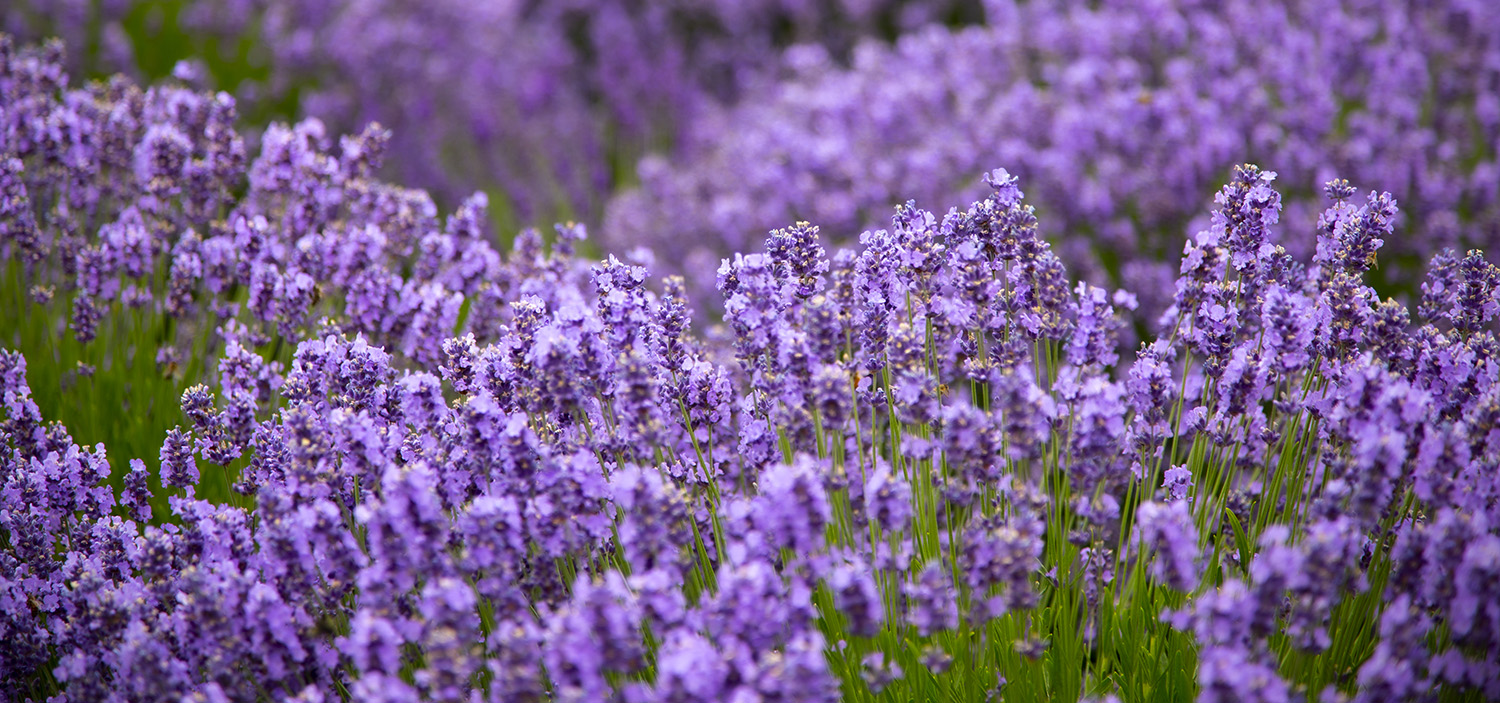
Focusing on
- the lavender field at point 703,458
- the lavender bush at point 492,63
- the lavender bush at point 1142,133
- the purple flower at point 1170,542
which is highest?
the lavender bush at point 492,63

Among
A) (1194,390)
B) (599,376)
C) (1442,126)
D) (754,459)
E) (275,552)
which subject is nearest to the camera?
(275,552)

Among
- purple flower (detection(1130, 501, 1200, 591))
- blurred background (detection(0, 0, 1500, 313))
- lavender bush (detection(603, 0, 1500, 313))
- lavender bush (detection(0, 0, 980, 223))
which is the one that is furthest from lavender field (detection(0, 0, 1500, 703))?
lavender bush (detection(0, 0, 980, 223))

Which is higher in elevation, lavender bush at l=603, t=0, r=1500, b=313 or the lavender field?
lavender bush at l=603, t=0, r=1500, b=313

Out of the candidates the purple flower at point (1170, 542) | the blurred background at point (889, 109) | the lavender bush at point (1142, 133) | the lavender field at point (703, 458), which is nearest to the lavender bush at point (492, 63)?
the blurred background at point (889, 109)

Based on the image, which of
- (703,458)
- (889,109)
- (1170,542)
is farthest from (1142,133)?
(1170,542)

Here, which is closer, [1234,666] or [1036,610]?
[1234,666]

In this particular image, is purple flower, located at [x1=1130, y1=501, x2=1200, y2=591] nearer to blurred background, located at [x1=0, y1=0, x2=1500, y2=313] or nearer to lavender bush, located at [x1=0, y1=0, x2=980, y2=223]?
blurred background, located at [x1=0, y1=0, x2=1500, y2=313]

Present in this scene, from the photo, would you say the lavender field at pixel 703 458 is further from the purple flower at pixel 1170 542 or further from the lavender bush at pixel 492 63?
the lavender bush at pixel 492 63

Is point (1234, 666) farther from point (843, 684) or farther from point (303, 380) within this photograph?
point (303, 380)

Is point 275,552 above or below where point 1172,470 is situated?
below

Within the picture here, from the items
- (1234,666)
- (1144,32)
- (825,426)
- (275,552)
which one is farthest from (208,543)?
(1144,32)

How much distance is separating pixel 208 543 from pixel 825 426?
4.60 feet

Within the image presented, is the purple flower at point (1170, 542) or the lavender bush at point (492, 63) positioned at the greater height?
the lavender bush at point (492, 63)

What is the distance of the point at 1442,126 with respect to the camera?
5.32m
